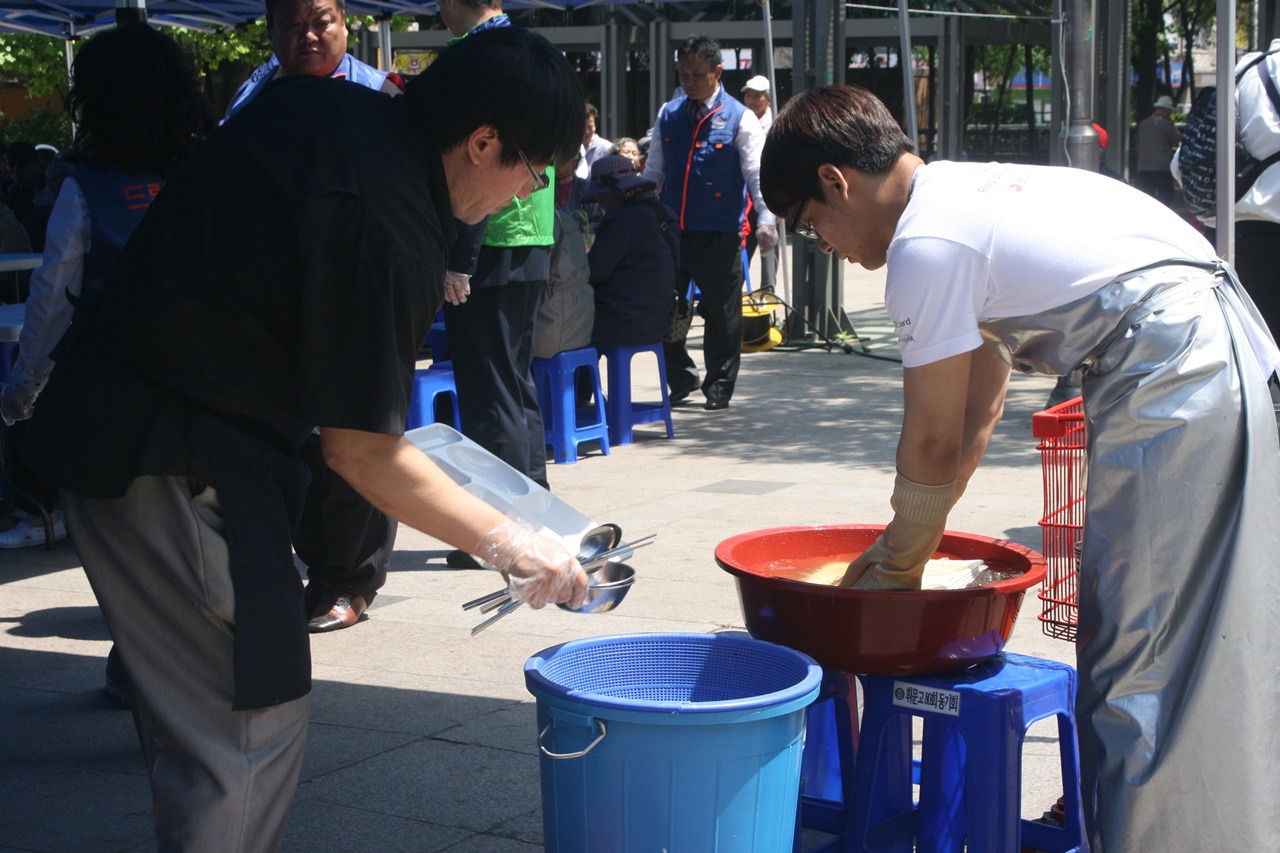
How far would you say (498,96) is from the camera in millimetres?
2033

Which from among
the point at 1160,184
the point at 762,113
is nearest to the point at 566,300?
the point at 762,113

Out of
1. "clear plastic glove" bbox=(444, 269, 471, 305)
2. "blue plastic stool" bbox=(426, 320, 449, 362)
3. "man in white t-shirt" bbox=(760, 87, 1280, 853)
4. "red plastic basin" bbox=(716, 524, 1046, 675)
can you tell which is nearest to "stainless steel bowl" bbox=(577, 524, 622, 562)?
"red plastic basin" bbox=(716, 524, 1046, 675)

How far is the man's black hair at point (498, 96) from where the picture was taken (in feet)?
6.69

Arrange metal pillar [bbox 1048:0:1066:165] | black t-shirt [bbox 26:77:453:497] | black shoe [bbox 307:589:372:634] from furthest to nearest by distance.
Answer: metal pillar [bbox 1048:0:1066:165] → black shoe [bbox 307:589:372:634] → black t-shirt [bbox 26:77:453:497]

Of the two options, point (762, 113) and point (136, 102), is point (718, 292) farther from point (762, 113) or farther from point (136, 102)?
point (136, 102)

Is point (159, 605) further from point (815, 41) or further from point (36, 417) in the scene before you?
point (815, 41)

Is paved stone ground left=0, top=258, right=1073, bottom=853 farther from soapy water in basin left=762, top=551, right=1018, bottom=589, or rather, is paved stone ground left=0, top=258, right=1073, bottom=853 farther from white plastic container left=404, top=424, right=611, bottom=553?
white plastic container left=404, top=424, right=611, bottom=553

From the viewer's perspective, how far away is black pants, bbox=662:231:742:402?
8.35 metres

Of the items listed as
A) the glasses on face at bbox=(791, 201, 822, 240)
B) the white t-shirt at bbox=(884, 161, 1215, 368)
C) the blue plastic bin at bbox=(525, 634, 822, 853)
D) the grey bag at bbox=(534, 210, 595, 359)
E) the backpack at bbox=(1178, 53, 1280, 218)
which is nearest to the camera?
the blue plastic bin at bbox=(525, 634, 822, 853)

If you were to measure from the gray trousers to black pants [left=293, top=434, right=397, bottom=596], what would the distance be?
1.89 m

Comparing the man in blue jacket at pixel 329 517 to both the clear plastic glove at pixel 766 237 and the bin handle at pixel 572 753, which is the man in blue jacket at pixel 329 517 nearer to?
the bin handle at pixel 572 753

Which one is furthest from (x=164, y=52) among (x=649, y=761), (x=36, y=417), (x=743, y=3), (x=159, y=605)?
(x=743, y=3)

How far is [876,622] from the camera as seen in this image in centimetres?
246

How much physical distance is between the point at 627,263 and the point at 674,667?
5026 millimetres
